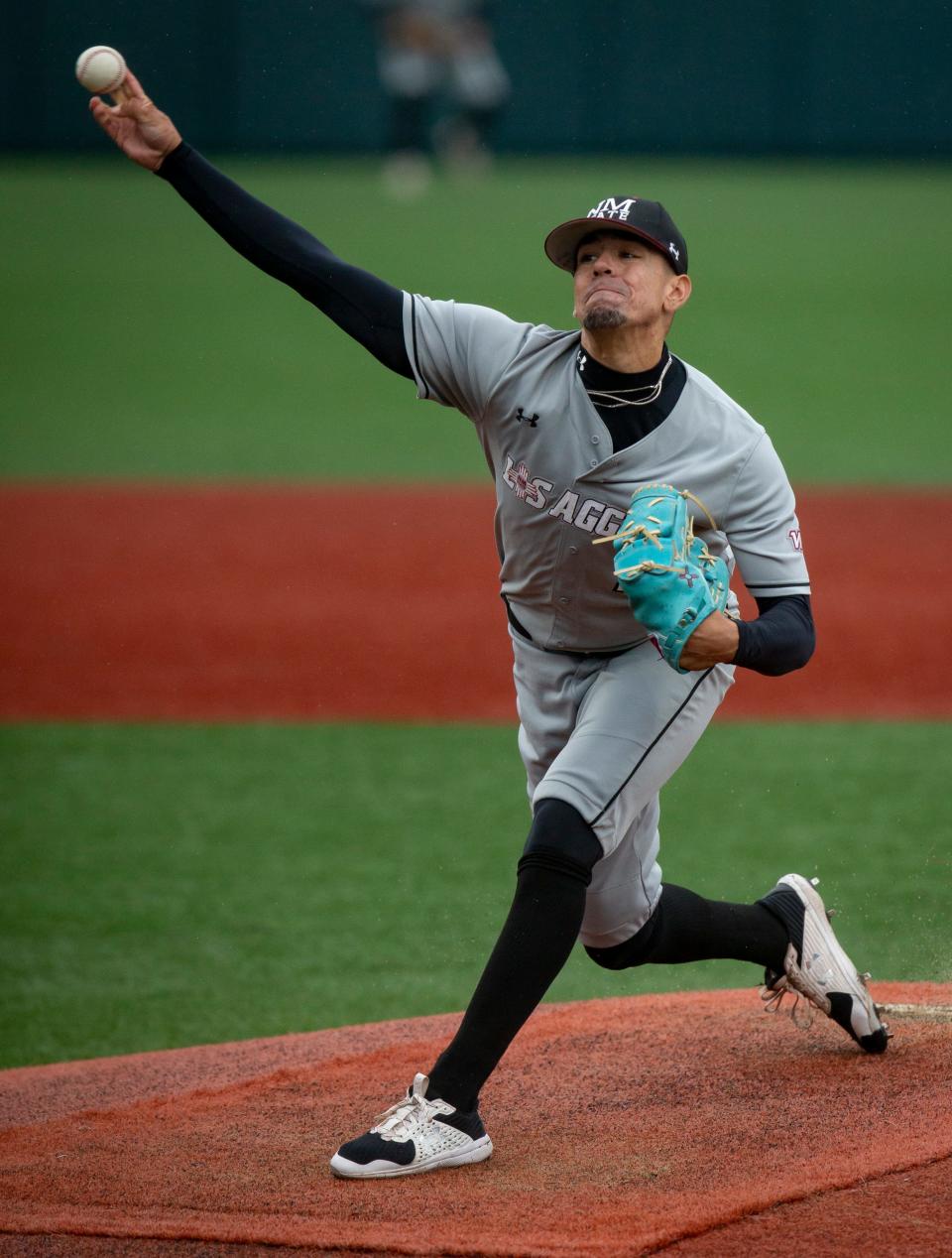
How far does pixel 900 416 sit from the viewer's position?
52.0 feet

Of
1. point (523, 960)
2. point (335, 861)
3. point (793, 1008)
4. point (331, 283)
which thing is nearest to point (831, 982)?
point (793, 1008)

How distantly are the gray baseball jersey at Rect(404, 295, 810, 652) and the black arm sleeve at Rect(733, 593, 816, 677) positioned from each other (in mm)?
58

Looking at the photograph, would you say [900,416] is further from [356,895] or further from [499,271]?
[356,895]

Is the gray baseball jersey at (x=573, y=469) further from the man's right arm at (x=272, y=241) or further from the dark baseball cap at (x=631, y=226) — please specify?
the dark baseball cap at (x=631, y=226)

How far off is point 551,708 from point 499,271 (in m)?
17.7

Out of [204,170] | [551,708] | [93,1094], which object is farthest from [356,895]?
[204,170]

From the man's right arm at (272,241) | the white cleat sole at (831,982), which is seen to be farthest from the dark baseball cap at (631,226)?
the white cleat sole at (831,982)

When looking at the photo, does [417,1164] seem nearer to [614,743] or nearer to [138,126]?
[614,743]

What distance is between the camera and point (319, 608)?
363 inches

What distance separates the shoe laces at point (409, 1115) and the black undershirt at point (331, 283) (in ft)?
4.27

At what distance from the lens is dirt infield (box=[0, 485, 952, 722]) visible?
777 cm

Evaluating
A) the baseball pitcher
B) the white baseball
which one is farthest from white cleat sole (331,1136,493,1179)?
the white baseball

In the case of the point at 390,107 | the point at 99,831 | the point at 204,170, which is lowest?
the point at 99,831

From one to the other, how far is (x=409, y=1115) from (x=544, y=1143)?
0.32 m
